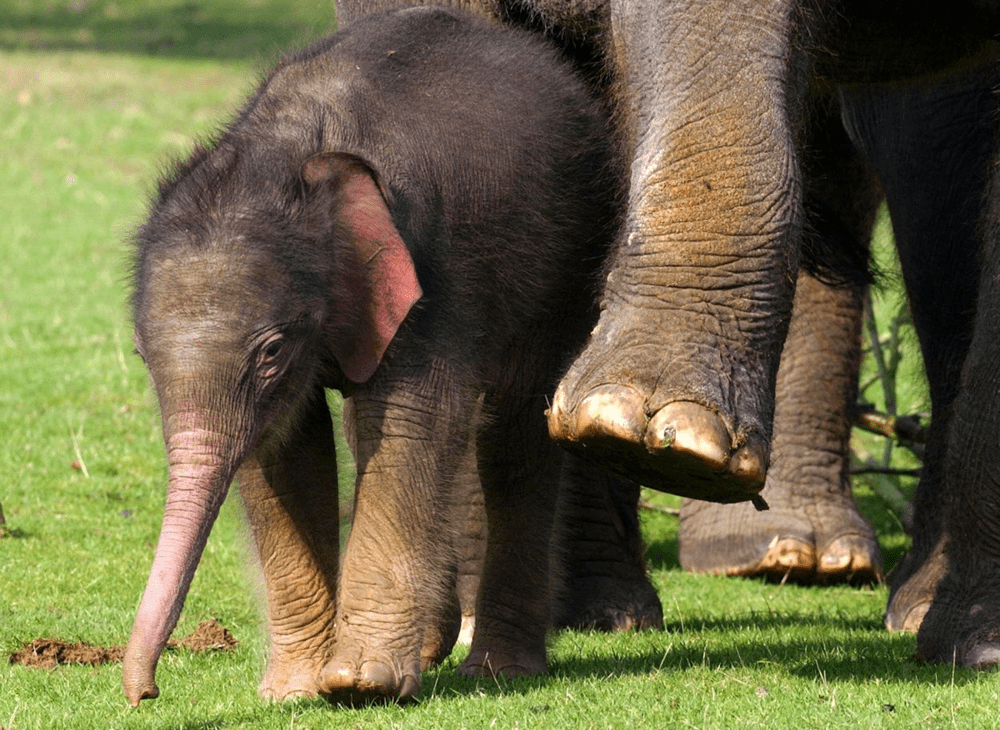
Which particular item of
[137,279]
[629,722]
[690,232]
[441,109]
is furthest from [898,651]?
[137,279]

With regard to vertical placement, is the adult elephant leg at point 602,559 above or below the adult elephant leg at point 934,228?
below

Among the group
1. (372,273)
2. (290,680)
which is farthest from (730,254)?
(290,680)

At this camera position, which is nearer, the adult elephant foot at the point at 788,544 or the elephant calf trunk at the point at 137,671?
the elephant calf trunk at the point at 137,671

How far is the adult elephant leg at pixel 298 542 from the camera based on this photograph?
498cm

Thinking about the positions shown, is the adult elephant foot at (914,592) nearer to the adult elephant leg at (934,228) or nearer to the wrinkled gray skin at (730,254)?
the adult elephant leg at (934,228)

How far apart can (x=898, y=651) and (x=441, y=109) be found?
7.61 ft

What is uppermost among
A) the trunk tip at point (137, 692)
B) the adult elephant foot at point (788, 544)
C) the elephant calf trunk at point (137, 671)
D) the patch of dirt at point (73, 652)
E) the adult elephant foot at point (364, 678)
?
the elephant calf trunk at point (137, 671)

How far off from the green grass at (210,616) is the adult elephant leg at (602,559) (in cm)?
16

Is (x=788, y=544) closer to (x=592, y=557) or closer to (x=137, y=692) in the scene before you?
(x=592, y=557)

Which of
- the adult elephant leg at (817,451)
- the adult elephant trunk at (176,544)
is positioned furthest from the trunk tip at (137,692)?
the adult elephant leg at (817,451)

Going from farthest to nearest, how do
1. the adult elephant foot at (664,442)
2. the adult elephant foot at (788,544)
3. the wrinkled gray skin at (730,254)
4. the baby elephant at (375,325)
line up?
the adult elephant foot at (788,544), the baby elephant at (375,325), the wrinkled gray skin at (730,254), the adult elephant foot at (664,442)

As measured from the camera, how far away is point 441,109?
498cm

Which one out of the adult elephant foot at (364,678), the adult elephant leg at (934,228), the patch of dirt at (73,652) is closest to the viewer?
the adult elephant foot at (364,678)

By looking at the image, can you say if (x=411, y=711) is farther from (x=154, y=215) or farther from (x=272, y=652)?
(x=154, y=215)
